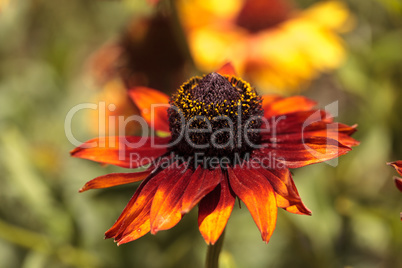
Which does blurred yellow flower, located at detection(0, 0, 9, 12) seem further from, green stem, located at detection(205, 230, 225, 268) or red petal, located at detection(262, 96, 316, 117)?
green stem, located at detection(205, 230, 225, 268)

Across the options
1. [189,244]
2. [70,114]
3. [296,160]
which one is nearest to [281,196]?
[296,160]

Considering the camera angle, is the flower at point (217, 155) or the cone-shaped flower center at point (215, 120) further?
the cone-shaped flower center at point (215, 120)

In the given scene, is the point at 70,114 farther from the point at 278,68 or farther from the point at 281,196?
the point at 281,196

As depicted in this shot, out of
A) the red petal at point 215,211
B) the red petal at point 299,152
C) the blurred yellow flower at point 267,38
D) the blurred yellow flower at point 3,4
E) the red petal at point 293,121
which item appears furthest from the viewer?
the blurred yellow flower at point 3,4

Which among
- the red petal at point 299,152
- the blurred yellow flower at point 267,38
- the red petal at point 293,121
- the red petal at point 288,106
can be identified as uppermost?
the blurred yellow flower at point 267,38

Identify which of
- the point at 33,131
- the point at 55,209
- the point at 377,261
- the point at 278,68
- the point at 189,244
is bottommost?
the point at 377,261

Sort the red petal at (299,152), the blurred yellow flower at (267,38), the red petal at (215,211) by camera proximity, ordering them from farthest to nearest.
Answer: the blurred yellow flower at (267,38) < the red petal at (299,152) < the red petal at (215,211)

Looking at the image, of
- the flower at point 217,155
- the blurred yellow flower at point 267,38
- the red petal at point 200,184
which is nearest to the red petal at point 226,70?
the flower at point 217,155

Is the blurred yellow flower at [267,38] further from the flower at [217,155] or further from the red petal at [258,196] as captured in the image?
the red petal at [258,196]
